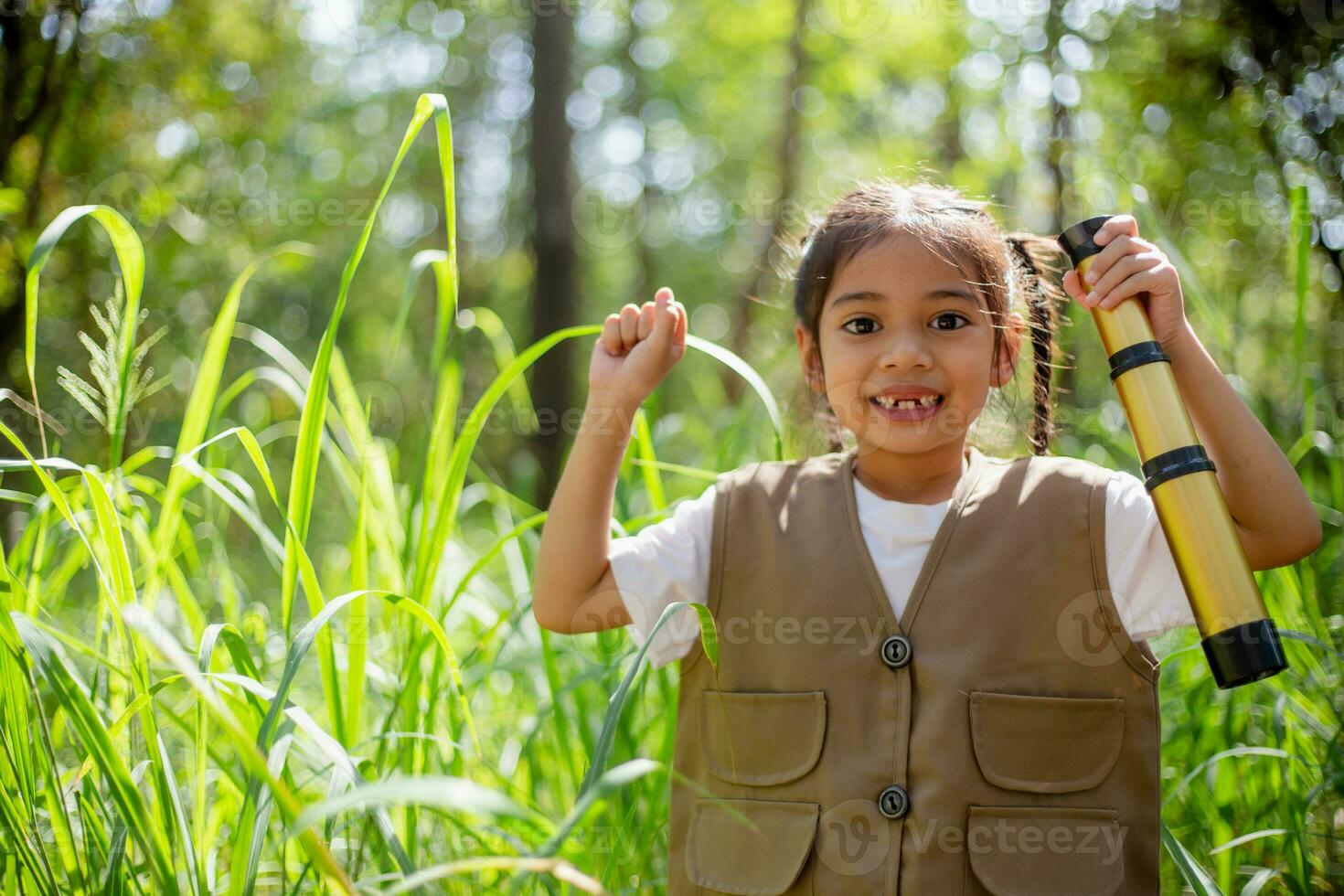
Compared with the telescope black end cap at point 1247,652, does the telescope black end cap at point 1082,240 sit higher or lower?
higher

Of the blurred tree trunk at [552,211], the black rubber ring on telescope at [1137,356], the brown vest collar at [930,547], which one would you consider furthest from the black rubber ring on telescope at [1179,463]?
the blurred tree trunk at [552,211]

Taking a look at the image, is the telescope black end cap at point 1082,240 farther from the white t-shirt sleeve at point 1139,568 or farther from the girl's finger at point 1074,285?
the white t-shirt sleeve at point 1139,568

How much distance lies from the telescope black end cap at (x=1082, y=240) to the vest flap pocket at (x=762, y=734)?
647mm

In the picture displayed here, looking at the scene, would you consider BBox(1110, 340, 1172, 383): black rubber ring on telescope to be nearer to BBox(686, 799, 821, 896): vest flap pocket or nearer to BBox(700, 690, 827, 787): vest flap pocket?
BBox(700, 690, 827, 787): vest flap pocket

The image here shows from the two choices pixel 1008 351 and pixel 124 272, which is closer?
pixel 124 272

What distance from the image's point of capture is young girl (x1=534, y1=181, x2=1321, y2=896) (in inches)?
49.1

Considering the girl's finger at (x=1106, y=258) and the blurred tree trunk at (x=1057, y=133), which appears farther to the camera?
the blurred tree trunk at (x=1057, y=133)

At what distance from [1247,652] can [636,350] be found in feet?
2.63

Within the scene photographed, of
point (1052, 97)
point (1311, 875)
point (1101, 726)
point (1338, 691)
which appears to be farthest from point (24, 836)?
point (1052, 97)

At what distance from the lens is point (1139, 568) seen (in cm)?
132

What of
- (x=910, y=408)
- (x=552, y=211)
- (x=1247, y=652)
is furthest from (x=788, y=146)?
(x=1247, y=652)

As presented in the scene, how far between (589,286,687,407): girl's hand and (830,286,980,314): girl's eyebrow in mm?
233

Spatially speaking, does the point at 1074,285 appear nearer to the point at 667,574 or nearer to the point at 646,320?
the point at 646,320

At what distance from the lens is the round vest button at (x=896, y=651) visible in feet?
4.30
